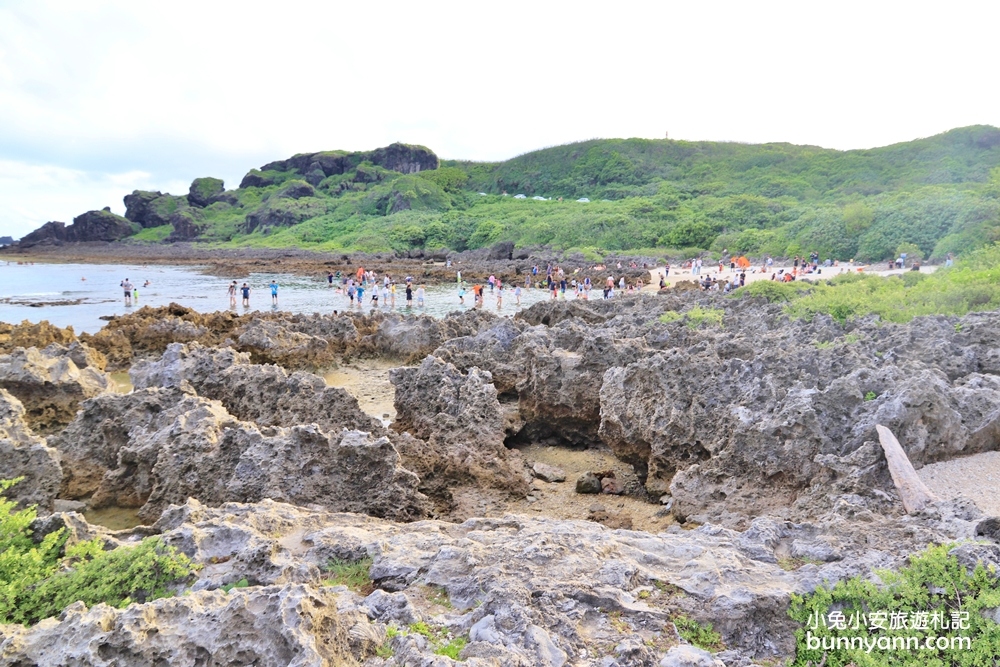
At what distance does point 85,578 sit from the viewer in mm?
4117

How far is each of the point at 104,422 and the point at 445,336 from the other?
10.9 metres

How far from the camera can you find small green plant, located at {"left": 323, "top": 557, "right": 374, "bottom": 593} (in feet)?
14.2

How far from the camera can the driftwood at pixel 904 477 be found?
5.48 metres

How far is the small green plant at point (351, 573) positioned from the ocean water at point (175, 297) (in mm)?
25794

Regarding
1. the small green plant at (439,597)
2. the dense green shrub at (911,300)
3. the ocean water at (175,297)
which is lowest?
the ocean water at (175,297)

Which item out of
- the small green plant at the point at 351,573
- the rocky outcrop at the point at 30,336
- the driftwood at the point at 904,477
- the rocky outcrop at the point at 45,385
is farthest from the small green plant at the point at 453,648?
the rocky outcrop at the point at 30,336

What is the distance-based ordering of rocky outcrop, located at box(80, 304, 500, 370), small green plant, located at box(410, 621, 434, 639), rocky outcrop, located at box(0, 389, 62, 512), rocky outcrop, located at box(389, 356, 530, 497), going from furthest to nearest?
rocky outcrop, located at box(80, 304, 500, 370) < rocky outcrop, located at box(389, 356, 530, 497) < rocky outcrop, located at box(0, 389, 62, 512) < small green plant, located at box(410, 621, 434, 639)

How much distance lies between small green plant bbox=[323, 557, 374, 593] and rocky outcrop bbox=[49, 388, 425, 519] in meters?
1.95

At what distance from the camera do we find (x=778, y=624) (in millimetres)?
3881

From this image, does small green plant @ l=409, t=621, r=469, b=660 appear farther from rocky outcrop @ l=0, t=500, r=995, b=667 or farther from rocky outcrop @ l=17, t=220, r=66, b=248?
rocky outcrop @ l=17, t=220, r=66, b=248

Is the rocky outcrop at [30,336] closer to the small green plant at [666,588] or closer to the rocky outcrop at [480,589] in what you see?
the rocky outcrop at [480,589]

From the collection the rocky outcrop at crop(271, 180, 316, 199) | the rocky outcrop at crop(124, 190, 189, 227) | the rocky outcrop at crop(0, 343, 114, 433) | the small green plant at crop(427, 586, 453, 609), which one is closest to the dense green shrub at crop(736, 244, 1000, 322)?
the small green plant at crop(427, 586, 453, 609)

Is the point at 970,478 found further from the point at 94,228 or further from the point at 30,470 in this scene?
the point at 94,228

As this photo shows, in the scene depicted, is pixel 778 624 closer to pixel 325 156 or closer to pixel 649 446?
pixel 649 446
